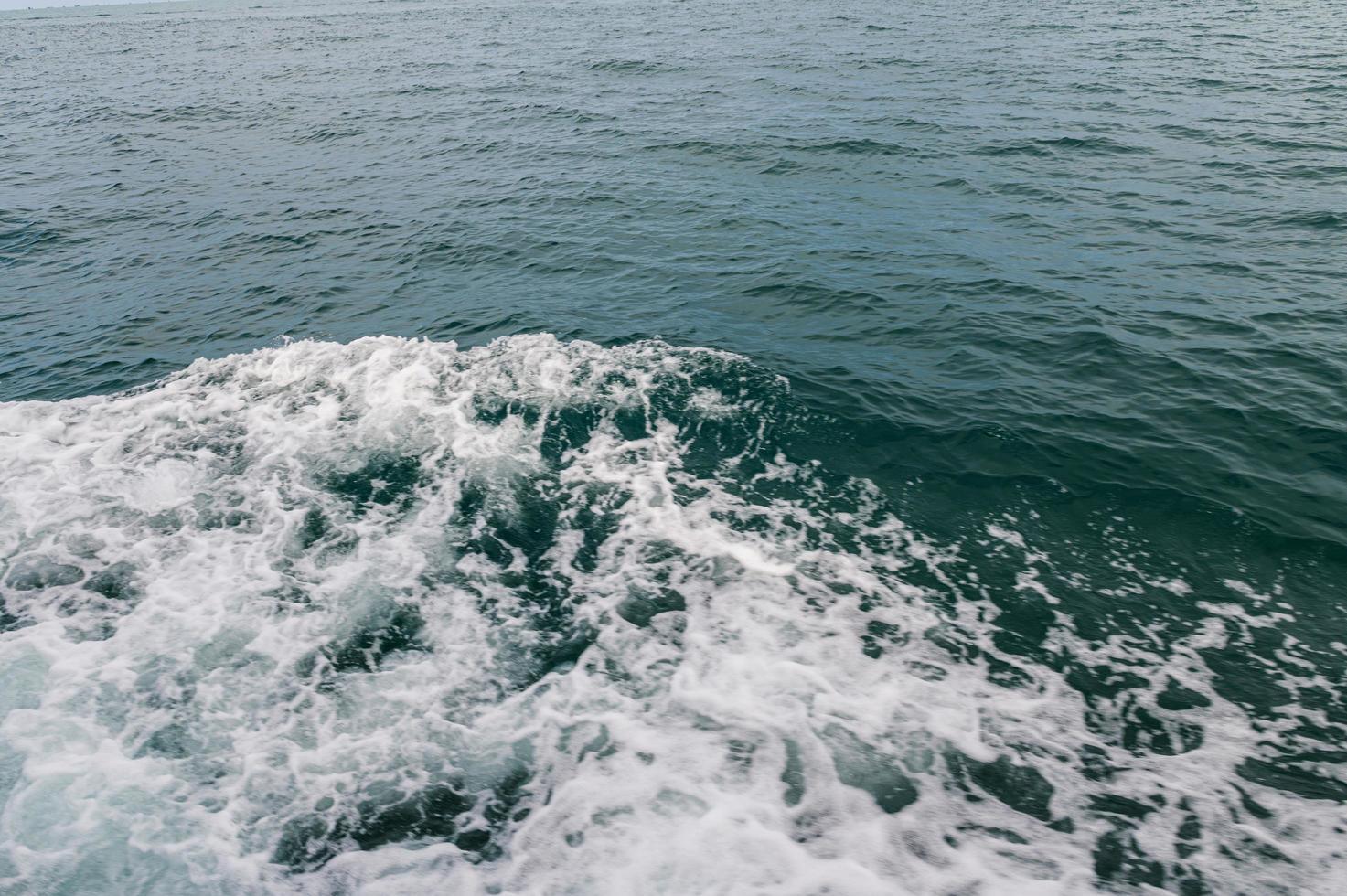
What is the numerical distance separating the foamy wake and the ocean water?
56mm

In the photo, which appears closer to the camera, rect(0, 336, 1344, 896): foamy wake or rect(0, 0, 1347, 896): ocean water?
rect(0, 336, 1344, 896): foamy wake

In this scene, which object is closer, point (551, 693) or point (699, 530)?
point (551, 693)

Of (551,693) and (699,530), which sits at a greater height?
(699,530)

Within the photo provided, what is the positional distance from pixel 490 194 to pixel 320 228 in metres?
6.34

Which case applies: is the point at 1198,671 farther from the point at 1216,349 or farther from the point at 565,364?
the point at 565,364

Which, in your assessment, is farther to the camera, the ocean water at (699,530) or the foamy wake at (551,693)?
the ocean water at (699,530)

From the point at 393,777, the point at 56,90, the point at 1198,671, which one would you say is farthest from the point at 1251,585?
the point at 56,90

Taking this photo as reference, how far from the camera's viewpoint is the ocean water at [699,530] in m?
8.23

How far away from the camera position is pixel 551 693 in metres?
9.73

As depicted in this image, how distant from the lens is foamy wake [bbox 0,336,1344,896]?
26.0 feet

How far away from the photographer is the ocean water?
8227 mm

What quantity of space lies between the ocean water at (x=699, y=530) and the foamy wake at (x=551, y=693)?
6cm

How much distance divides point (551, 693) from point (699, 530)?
3761 mm

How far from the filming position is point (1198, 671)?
9508mm
